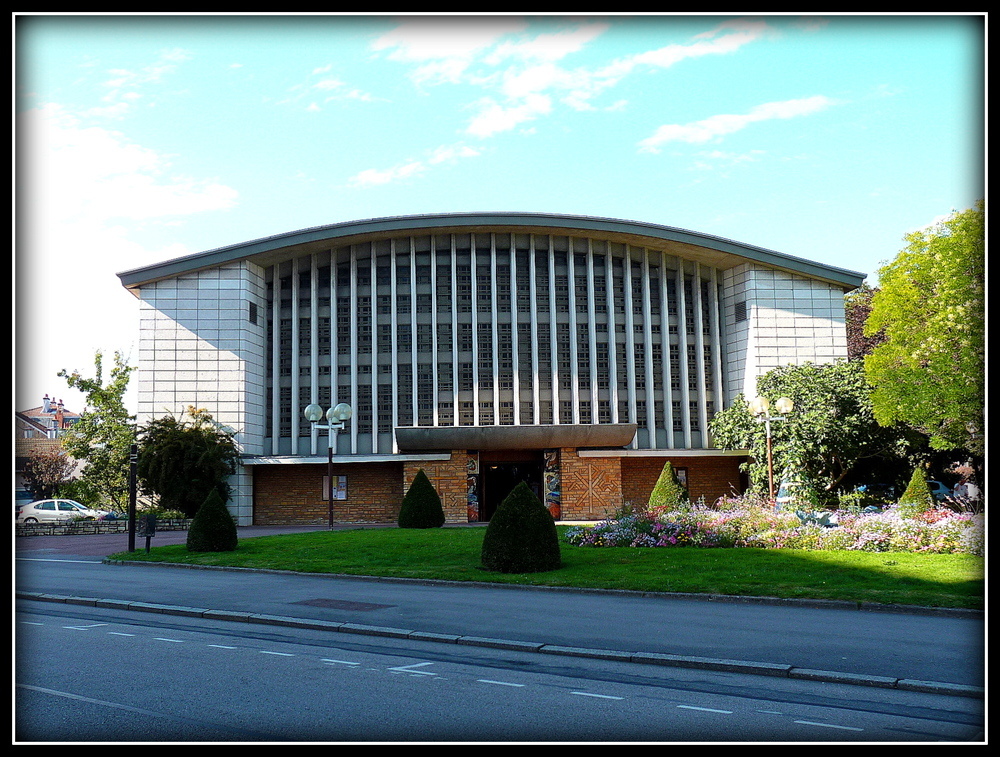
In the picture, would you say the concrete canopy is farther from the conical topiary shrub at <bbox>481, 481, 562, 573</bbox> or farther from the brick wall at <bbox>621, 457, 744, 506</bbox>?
the conical topiary shrub at <bbox>481, 481, 562, 573</bbox>

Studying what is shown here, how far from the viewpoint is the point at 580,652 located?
A: 10711 millimetres

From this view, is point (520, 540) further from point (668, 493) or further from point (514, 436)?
point (514, 436)

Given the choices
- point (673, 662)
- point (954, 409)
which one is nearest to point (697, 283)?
point (954, 409)

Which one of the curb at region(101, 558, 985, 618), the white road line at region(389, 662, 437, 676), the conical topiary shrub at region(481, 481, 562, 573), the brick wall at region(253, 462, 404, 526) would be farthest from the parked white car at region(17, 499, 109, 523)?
the white road line at region(389, 662, 437, 676)

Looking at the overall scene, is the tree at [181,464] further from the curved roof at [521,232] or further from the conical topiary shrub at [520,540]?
the conical topiary shrub at [520,540]

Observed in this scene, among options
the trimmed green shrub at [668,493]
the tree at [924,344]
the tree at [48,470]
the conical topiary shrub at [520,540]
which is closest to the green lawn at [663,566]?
the conical topiary shrub at [520,540]

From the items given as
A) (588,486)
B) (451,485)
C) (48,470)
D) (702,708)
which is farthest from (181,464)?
(702,708)

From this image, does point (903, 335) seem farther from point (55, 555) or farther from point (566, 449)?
point (55, 555)

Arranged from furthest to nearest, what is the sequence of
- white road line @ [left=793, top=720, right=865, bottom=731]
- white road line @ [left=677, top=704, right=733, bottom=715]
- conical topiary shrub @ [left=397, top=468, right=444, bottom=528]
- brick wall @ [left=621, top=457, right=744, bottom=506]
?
brick wall @ [left=621, top=457, right=744, bottom=506] → conical topiary shrub @ [left=397, top=468, right=444, bottom=528] → white road line @ [left=677, top=704, right=733, bottom=715] → white road line @ [left=793, top=720, right=865, bottom=731]

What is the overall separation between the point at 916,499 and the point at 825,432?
10.0 meters

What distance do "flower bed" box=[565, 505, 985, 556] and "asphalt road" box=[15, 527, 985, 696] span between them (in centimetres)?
641

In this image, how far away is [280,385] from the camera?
4312 centimetres

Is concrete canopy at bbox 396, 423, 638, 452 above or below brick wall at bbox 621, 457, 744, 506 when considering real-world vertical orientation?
above

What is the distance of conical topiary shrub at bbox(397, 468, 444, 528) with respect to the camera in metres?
30.3
